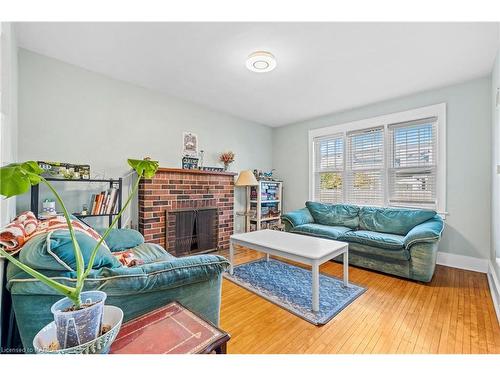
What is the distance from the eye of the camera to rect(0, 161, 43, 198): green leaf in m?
0.70

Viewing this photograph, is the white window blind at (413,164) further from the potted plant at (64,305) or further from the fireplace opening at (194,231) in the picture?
the potted plant at (64,305)

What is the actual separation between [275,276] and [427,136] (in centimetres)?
287

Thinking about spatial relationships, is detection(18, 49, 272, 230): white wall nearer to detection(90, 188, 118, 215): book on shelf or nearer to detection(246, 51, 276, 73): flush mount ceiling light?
detection(90, 188, 118, 215): book on shelf

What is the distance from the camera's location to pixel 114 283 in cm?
107

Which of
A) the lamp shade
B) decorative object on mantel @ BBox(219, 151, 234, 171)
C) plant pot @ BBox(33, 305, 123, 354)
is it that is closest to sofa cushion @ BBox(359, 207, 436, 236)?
the lamp shade

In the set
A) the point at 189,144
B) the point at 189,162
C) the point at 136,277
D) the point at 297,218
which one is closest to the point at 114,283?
the point at 136,277

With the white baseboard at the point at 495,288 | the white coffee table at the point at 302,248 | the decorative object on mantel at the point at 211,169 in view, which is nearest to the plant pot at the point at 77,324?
the white coffee table at the point at 302,248

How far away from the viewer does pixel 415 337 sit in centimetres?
163

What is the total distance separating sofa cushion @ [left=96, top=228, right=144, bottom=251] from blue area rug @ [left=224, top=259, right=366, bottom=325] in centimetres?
109

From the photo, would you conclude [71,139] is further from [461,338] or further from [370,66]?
[461,338]

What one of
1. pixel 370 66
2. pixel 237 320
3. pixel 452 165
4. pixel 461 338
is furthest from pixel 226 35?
pixel 452 165

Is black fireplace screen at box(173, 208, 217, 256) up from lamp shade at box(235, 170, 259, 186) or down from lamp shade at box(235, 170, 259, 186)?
down

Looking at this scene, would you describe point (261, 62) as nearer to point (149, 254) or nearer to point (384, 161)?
point (149, 254)

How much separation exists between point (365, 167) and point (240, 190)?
2237mm
